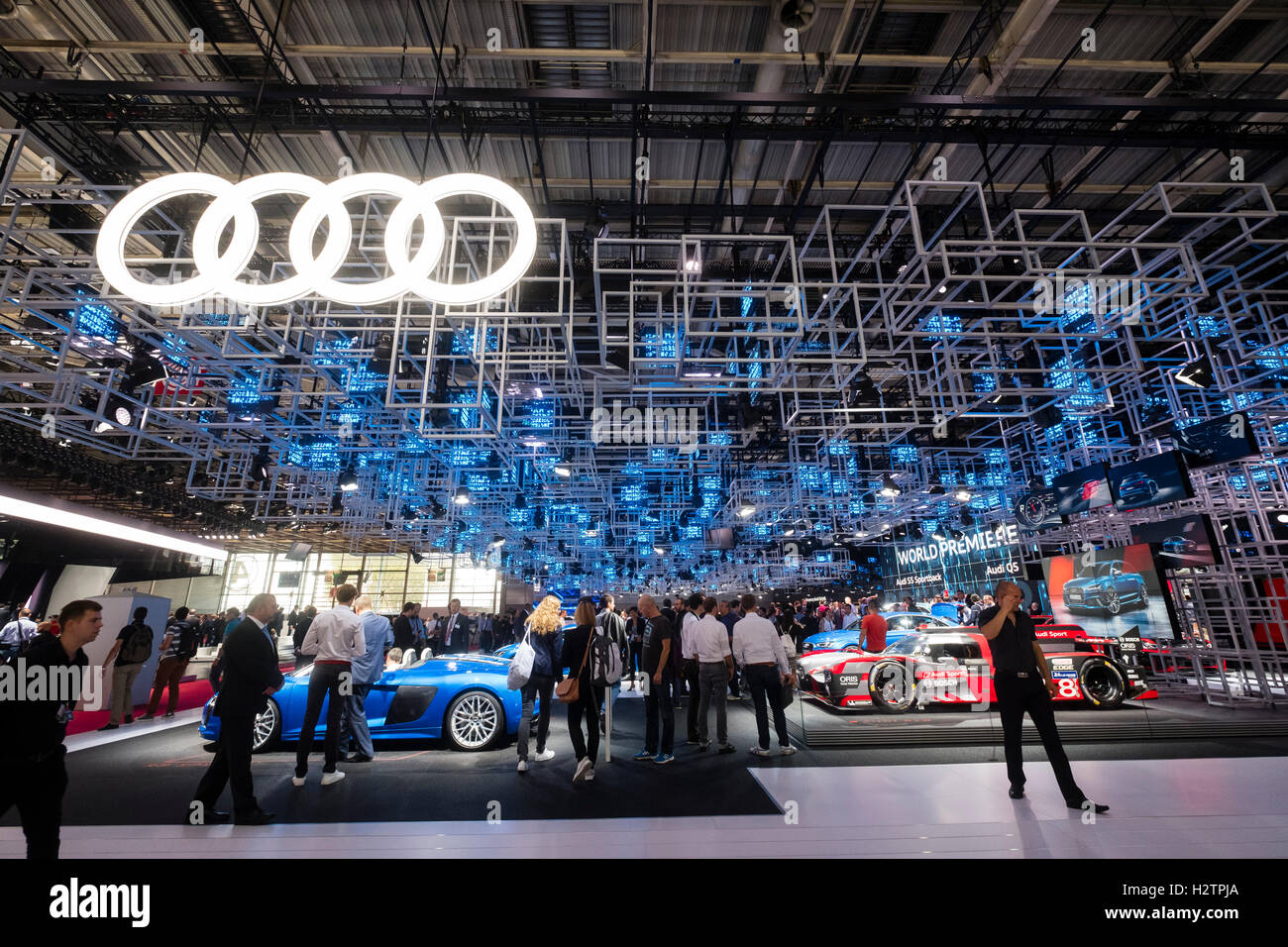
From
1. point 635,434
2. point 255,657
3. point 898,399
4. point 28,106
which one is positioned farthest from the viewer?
point 898,399

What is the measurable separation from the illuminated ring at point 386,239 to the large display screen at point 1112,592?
10858 mm

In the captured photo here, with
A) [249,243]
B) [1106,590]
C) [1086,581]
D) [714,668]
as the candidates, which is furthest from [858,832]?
[1086,581]

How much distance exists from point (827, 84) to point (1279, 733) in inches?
374

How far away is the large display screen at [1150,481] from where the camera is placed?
8.37 metres

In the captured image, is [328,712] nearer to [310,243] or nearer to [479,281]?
[310,243]

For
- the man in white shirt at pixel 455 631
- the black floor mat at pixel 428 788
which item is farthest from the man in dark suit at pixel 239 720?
the man in white shirt at pixel 455 631

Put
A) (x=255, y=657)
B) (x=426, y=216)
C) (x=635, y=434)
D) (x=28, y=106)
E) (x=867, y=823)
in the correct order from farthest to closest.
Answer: (x=635, y=434)
(x=28, y=106)
(x=255, y=657)
(x=867, y=823)
(x=426, y=216)

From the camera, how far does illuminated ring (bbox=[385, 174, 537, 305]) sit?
129 inches

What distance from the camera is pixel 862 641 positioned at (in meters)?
8.26

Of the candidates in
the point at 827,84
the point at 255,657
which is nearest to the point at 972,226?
the point at 827,84

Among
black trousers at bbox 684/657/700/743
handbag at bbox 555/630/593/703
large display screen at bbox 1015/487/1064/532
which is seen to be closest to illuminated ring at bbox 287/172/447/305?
handbag at bbox 555/630/593/703

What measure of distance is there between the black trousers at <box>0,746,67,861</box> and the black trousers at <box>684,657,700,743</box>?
17.4 ft

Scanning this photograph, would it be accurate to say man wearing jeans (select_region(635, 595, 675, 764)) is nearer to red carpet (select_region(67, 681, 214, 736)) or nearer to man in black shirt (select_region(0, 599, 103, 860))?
man in black shirt (select_region(0, 599, 103, 860))
